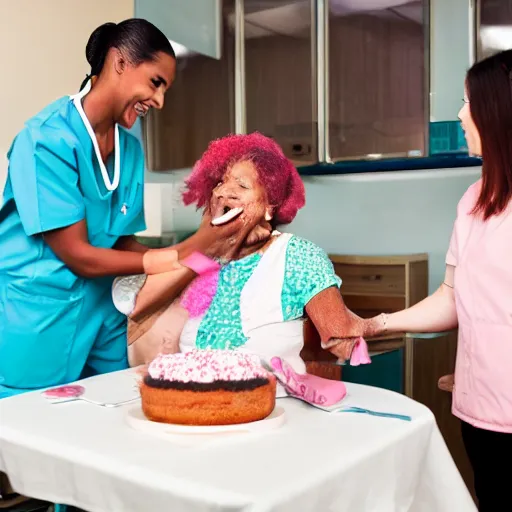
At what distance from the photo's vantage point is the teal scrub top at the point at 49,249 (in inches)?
57.9

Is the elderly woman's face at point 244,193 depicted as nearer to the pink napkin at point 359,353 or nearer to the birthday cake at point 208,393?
the pink napkin at point 359,353

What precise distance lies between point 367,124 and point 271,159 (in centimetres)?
94

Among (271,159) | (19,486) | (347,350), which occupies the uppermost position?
(271,159)

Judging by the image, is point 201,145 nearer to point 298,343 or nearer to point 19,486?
point 298,343

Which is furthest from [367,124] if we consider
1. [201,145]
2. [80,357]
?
[80,357]

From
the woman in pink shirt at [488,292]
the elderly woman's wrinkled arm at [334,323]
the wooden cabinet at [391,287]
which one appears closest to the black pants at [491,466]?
the woman in pink shirt at [488,292]

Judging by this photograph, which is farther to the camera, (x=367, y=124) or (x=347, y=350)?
(x=367, y=124)

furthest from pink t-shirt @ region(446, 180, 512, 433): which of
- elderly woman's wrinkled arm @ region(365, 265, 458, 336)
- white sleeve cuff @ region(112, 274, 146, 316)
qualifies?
white sleeve cuff @ region(112, 274, 146, 316)

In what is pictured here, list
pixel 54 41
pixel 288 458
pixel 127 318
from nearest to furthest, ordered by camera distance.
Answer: pixel 288 458 → pixel 127 318 → pixel 54 41

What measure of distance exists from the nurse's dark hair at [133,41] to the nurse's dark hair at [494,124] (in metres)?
0.69

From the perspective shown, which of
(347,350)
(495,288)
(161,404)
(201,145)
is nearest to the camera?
(161,404)

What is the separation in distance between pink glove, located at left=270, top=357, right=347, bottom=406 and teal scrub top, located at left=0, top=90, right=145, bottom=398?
0.56 metres

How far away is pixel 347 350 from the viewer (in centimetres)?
139

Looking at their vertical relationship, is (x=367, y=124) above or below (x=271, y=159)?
above
